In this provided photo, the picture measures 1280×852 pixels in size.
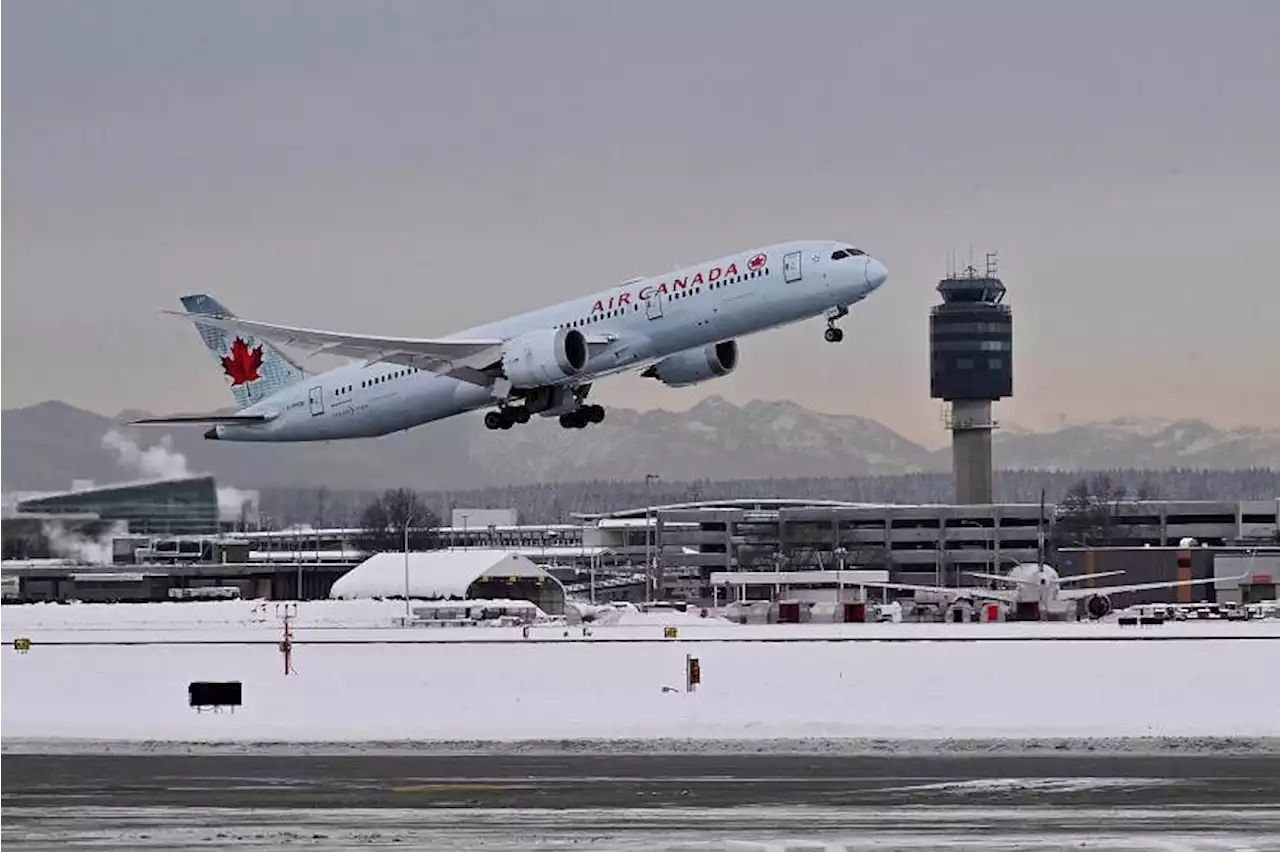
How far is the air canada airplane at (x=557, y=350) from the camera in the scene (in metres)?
65.9

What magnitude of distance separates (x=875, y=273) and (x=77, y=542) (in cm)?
3967

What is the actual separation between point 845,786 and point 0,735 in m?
20.6

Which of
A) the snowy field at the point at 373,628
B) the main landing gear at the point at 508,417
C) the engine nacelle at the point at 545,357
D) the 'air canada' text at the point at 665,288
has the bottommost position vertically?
the snowy field at the point at 373,628

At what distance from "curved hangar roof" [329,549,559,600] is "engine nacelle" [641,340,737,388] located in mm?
39198

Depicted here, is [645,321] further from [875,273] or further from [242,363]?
[242,363]

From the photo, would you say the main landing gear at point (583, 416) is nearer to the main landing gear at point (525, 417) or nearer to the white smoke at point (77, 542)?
the main landing gear at point (525, 417)

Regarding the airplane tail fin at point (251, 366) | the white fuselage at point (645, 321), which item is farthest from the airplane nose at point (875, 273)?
the airplane tail fin at point (251, 366)

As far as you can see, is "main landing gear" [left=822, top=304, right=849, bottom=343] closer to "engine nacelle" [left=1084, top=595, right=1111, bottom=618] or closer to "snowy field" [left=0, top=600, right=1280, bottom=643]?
"snowy field" [left=0, top=600, right=1280, bottom=643]

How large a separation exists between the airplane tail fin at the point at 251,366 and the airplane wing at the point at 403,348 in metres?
11.1

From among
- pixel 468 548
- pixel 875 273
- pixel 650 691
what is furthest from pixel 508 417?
pixel 468 548

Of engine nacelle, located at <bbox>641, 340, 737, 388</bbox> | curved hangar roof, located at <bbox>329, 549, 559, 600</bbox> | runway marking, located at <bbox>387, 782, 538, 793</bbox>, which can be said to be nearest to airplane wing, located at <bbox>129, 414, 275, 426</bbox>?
engine nacelle, located at <bbox>641, 340, 737, 388</bbox>

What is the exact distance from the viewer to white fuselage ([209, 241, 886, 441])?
65688 mm

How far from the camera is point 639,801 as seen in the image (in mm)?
32219

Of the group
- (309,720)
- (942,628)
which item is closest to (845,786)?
(309,720)
